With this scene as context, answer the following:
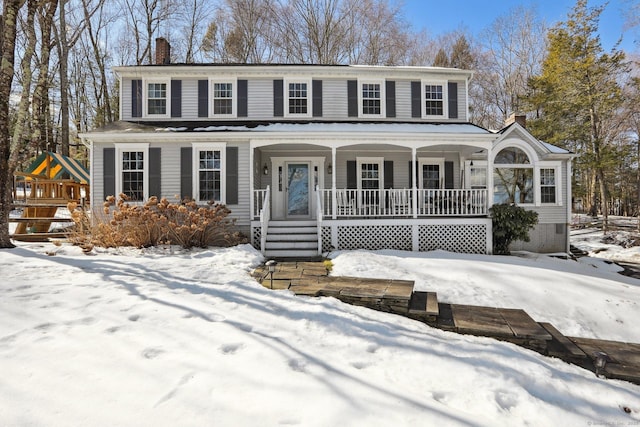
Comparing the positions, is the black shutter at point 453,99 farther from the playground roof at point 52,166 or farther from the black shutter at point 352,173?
the playground roof at point 52,166

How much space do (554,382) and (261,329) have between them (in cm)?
261

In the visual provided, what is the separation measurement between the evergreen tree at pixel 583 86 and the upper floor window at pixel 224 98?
55.7ft

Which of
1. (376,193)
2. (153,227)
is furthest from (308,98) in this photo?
(153,227)

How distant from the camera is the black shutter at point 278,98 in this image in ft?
35.4

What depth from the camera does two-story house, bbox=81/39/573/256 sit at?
913 centimetres

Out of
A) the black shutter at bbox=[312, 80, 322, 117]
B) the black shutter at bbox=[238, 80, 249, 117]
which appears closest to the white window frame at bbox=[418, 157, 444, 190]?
the black shutter at bbox=[312, 80, 322, 117]

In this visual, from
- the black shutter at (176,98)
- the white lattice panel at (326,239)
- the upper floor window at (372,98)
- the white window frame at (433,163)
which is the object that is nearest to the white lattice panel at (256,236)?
the white lattice panel at (326,239)

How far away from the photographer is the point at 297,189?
11109 mm

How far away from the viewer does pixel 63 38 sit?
633 inches

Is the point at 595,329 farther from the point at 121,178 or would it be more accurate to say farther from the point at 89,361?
Result: the point at 121,178

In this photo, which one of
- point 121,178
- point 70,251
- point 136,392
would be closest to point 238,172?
point 121,178

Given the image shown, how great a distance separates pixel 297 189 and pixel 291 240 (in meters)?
2.94

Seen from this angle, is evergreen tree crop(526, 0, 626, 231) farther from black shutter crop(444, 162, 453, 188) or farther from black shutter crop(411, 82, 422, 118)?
black shutter crop(411, 82, 422, 118)

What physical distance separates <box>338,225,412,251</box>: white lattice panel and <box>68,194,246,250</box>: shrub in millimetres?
3308
